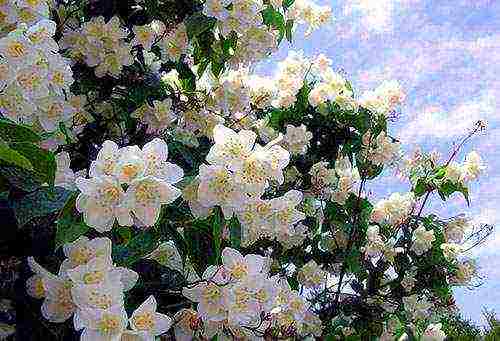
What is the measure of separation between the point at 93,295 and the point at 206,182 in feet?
A: 0.86

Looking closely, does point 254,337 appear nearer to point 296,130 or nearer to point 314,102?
point 296,130

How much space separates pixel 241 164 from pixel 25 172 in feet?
1.18

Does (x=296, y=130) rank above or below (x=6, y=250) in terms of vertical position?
above

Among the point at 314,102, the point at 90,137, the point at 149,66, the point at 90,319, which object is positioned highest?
the point at 314,102

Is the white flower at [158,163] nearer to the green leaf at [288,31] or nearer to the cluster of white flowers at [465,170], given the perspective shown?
the green leaf at [288,31]

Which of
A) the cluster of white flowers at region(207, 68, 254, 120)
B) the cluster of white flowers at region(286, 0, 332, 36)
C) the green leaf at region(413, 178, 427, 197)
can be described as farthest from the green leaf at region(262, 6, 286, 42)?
the green leaf at region(413, 178, 427, 197)

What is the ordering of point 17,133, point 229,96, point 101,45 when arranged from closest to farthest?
point 17,133
point 101,45
point 229,96

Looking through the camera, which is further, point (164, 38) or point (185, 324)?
point (164, 38)

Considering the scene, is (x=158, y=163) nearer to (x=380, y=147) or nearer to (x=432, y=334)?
(x=432, y=334)

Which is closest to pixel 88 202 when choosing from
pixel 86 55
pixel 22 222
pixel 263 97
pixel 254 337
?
pixel 22 222

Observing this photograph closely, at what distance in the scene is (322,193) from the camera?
3.87 m

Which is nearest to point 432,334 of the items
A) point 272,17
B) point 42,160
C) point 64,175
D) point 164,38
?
point 272,17

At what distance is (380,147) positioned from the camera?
4023 millimetres

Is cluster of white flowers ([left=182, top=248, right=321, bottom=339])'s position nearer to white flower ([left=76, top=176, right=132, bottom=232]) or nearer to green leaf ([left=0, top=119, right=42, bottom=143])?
white flower ([left=76, top=176, right=132, bottom=232])
